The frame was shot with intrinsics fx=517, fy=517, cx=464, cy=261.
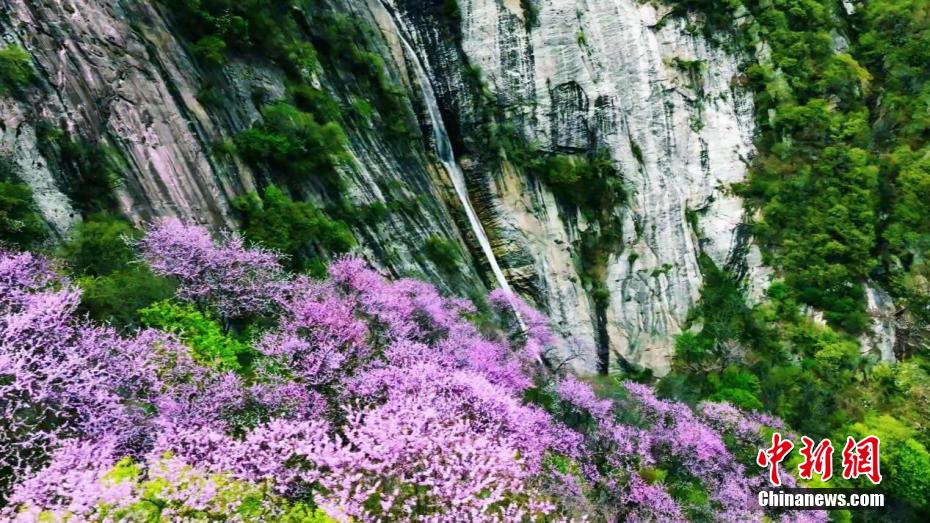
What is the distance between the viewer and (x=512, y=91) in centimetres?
2627

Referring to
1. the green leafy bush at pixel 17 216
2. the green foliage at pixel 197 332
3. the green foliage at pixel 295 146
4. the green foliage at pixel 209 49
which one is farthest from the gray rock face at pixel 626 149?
the green leafy bush at pixel 17 216

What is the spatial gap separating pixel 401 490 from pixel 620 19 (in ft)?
92.8

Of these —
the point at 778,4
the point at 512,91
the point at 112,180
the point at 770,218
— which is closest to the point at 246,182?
the point at 112,180

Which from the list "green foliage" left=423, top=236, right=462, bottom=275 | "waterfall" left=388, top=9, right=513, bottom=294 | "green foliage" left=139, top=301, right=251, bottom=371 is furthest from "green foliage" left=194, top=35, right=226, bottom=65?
"waterfall" left=388, top=9, right=513, bottom=294

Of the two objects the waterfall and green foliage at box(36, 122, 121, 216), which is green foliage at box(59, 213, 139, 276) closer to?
green foliage at box(36, 122, 121, 216)

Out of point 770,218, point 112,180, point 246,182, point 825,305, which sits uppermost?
point 112,180

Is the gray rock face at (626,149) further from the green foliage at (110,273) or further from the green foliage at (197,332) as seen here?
the green foliage at (110,273)

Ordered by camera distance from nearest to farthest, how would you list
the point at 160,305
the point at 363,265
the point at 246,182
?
the point at 160,305 < the point at 246,182 < the point at 363,265

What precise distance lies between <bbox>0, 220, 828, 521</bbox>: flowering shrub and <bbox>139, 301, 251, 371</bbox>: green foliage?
43mm

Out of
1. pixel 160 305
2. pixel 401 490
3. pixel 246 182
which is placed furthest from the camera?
pixel 246 182

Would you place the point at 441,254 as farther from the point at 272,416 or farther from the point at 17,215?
the point at 17,215

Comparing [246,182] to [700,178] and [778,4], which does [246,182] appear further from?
[778,4]

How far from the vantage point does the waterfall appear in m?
23.8

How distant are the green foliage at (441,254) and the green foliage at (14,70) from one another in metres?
11.7
